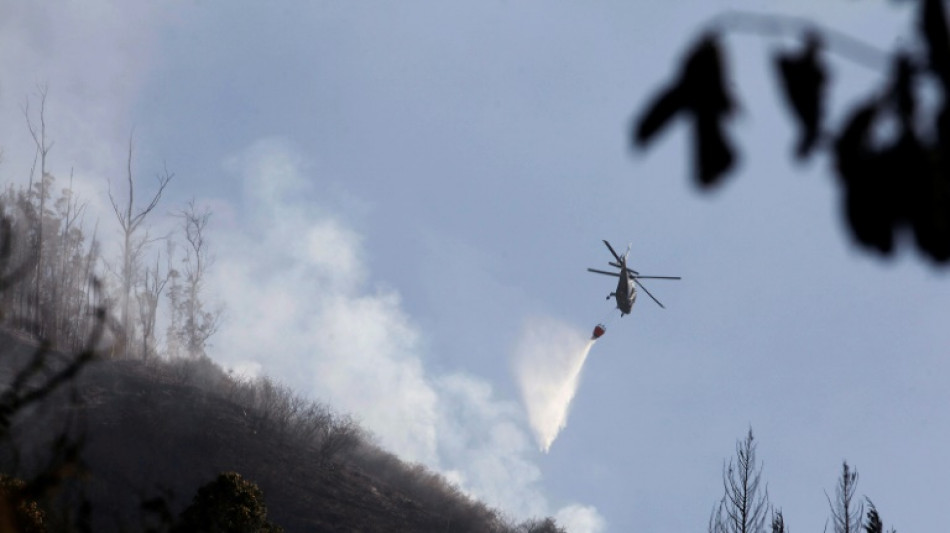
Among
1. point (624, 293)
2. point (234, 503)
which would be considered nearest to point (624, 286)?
point (624, 293)

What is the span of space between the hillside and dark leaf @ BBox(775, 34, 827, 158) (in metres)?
36.7

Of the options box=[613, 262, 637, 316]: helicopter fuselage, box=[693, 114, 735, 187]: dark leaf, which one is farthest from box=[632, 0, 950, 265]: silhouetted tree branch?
box=[613, 262, 637, 316]: helicopter fuselage

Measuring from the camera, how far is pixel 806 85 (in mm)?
2564

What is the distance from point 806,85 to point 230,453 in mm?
45471

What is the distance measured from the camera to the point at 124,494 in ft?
132

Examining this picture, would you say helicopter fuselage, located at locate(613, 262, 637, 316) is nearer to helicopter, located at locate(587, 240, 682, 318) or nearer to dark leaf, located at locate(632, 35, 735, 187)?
helicopter, located at locate(587, 240, 682, 318)

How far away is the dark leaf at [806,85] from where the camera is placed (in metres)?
2.55

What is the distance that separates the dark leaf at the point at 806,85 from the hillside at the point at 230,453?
36.7 metres

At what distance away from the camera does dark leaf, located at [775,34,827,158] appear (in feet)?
8.38

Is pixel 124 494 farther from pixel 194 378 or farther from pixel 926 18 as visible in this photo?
pixel 926 18

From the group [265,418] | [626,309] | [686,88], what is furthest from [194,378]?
[686,88]

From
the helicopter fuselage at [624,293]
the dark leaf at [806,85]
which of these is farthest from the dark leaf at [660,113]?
the helicopter fuselage at [624,293]

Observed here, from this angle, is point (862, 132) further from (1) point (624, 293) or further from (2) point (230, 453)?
(2) point (230, 453)

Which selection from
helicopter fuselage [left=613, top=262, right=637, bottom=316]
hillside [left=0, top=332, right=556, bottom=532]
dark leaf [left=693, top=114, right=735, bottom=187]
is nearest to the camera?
dark leaf [left=693, top=114, right=735, bottom=187]
